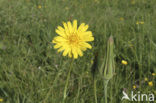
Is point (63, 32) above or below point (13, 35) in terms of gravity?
below

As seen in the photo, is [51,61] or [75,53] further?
[51,61]

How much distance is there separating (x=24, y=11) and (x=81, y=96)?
1518 mm

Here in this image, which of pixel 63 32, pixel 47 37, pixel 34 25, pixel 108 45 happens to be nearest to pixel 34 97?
pixel 63 32

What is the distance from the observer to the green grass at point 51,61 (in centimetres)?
120

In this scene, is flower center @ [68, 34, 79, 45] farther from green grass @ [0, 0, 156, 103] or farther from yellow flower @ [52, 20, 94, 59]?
green grass @ [0, 0, 156, 103]

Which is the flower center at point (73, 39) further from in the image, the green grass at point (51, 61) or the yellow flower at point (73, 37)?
the green grass at point (51, 61)

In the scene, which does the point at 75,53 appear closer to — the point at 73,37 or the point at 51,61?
the point at 73,37

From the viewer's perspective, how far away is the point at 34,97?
114 cm

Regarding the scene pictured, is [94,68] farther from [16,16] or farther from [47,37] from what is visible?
[16,16]

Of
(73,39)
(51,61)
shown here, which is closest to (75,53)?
(73,39)

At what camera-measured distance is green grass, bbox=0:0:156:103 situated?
1.20 m

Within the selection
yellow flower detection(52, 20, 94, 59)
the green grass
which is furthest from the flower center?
the green grass

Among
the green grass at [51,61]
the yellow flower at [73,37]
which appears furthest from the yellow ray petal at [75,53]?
the green grass at [51,61]

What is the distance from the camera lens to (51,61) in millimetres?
1531
